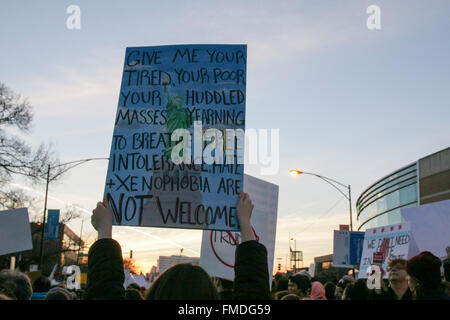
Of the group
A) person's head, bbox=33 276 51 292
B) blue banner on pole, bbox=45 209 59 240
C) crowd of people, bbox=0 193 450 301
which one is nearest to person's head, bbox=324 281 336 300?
crowd of people, bbox=0 193 450 301

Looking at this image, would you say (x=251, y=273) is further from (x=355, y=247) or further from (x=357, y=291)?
(x=355, y=247)

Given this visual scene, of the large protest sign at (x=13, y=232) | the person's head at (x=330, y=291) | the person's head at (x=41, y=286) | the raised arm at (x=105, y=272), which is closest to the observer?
the raised arm at (x=105, y=272)

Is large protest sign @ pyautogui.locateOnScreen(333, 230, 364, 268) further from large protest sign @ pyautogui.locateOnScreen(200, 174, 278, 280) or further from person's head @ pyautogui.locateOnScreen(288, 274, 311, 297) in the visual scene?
large protest sign @ pyautogui.locateOnScreen(200, 174, 278, 280)

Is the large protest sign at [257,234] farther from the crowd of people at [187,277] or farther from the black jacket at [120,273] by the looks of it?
the black jacket at [120,273]

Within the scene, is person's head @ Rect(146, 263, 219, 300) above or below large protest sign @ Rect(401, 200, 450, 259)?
below

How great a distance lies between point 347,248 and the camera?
15.4m

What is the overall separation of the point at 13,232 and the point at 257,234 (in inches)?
107

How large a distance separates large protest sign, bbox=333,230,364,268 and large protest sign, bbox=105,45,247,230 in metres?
11.5

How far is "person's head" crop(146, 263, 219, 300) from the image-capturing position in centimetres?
176

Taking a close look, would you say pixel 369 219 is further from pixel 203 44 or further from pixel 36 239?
pixel 203 44

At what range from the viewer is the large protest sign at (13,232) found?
5551 mm

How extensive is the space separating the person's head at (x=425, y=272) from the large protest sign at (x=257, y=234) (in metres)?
2.09

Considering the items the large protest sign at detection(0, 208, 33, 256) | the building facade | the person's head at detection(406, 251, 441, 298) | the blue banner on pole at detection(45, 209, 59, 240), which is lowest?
the person's head at detection(406, 251, 441, 298)

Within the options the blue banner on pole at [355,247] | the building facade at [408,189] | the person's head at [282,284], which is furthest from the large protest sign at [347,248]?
the building facade at [408,189]
